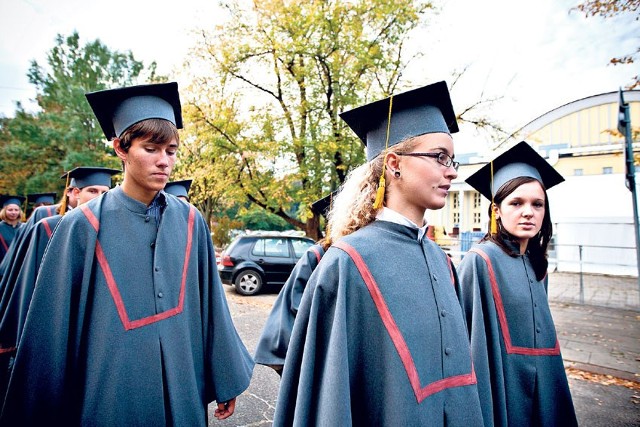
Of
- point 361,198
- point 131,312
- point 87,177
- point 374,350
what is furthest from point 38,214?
point 374,350

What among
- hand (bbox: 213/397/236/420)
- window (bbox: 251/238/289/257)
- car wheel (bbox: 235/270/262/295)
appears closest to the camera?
hand (bbox: 213/397/236/420)

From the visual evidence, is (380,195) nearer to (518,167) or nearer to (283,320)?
(518,167)

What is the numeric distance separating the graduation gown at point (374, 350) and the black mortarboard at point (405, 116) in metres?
0.55

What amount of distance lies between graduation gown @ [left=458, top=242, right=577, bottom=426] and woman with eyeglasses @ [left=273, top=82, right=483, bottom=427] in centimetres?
65

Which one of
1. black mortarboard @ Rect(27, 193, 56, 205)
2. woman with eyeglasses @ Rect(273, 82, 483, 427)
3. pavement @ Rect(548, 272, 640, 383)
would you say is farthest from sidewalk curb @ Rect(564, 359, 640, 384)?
black mortarboard @ Rect(27, 193, 56, 205)

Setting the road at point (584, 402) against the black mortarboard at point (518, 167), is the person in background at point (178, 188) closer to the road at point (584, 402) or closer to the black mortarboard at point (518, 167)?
the road at point (584, 402)

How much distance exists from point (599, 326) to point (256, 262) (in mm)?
8054

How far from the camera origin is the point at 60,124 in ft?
79.6

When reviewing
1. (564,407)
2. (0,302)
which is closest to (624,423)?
(564,407)

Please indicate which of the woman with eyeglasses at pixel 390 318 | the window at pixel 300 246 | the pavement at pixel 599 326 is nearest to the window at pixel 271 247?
the window at pixel 300 246

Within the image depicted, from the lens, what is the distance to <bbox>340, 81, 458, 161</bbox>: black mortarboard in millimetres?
1811

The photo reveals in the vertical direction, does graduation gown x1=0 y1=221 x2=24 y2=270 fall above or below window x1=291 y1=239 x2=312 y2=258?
above

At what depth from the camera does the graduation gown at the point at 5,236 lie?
20.0 ft

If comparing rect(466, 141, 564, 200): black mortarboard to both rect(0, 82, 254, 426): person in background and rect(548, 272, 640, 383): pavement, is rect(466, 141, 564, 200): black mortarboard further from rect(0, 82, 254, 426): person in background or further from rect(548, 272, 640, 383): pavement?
rect(548, 272, 640, 383): pavement
